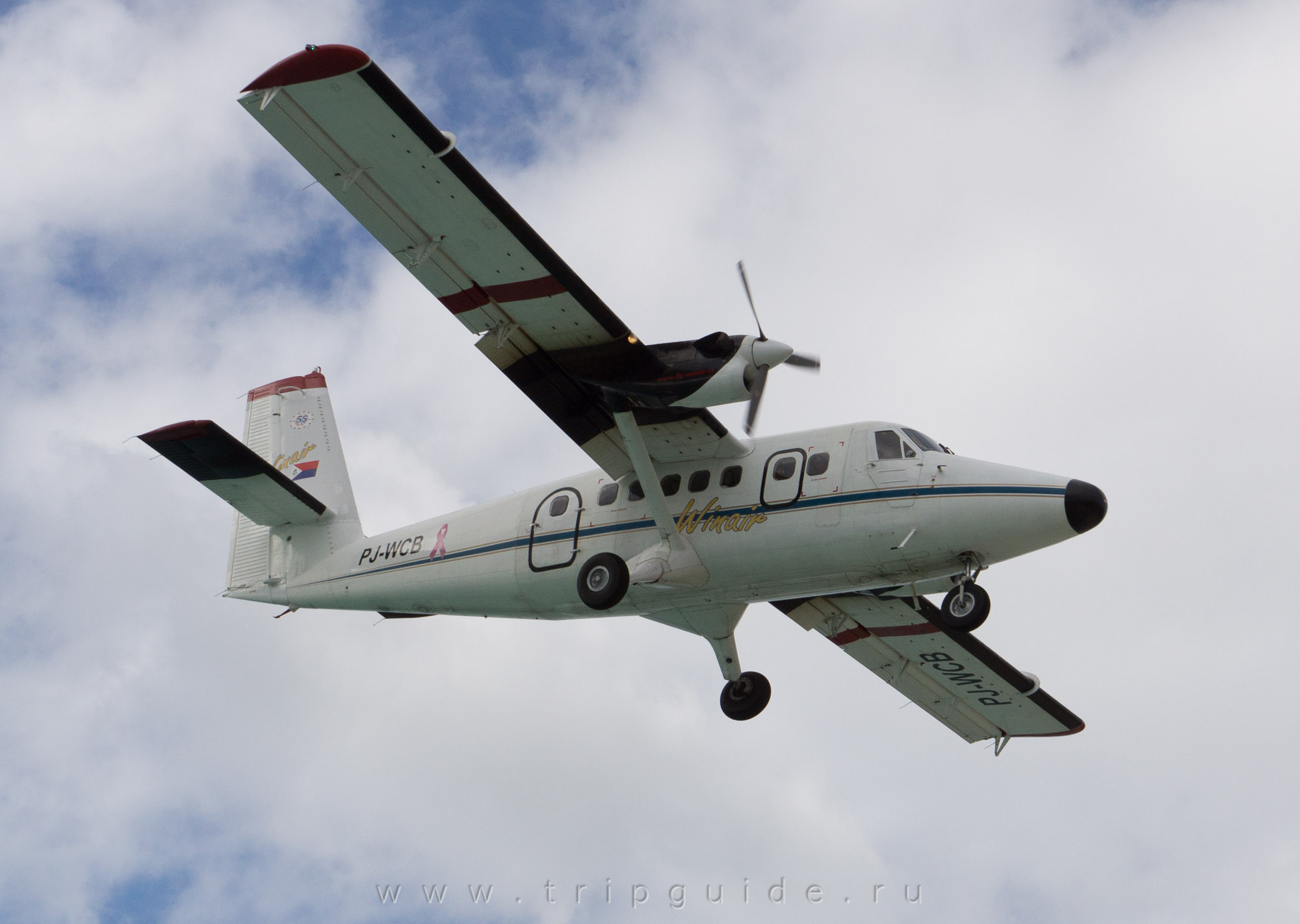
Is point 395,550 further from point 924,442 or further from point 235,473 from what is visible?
point 924,442

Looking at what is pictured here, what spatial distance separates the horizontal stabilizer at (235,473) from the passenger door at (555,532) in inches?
142

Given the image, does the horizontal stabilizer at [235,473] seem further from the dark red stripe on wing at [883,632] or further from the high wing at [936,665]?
the dark red stripe on wing at [883,632]

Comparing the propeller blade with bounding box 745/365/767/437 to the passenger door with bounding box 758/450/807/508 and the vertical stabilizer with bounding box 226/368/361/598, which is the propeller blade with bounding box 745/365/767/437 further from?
the vertical stabilizer with bounding box 226/368/361/598

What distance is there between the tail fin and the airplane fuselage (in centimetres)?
103

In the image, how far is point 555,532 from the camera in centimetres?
1642

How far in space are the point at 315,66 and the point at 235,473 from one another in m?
6.48

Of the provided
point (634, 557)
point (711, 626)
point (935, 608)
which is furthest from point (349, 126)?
point (935, 608)

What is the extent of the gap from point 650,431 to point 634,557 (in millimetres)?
1460

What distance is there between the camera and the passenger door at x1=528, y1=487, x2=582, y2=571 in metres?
16.2

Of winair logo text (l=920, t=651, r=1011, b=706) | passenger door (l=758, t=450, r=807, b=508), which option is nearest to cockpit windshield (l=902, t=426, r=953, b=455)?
passenger door (l=758, t=450, r=807, b=508)

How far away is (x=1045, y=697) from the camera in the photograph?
19.1 metres

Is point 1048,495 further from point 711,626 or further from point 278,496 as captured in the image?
point 278,496

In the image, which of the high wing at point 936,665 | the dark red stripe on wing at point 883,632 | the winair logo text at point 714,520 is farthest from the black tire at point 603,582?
the dark red stripe on wing at point 883,632

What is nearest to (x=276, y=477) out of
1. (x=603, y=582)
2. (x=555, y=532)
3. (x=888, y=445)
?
(x=555, y=532)
